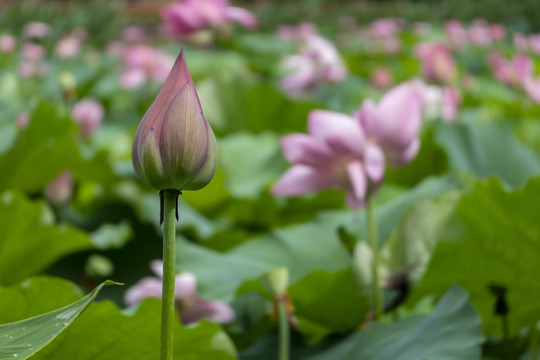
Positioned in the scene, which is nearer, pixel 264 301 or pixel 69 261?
pixel 264 301

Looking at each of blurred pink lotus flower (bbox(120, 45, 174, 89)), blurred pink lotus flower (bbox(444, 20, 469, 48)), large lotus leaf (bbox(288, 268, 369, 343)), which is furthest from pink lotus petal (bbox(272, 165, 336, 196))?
blurred pink lotus flower (bbox(444, 20, 469, 48))

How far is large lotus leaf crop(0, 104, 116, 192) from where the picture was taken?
102cm

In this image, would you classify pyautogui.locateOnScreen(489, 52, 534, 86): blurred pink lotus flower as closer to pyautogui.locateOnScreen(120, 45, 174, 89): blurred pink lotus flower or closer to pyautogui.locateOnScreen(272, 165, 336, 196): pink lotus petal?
pyautogui.locateOnScreen(120, 45, 174, 89): blurred pink lotus flower

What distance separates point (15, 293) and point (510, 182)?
2.89 feet

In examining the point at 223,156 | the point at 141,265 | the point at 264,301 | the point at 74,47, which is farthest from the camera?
the point at 74,47

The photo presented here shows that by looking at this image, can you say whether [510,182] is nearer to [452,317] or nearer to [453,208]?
[453,208]

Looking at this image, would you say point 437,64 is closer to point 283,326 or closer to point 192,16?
point 192,16

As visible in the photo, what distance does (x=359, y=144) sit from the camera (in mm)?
693

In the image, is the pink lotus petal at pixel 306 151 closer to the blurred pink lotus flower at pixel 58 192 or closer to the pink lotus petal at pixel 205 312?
the pink lotus petal at pixel 205 312

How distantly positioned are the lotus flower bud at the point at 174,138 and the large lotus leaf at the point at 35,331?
0.06m

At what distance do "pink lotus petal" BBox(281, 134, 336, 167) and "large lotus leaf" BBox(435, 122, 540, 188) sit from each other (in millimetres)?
530

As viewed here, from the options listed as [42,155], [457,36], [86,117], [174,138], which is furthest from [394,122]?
[457,36]

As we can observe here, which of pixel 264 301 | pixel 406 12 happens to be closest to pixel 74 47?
pixel 264 301

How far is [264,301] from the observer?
73 centimetres
